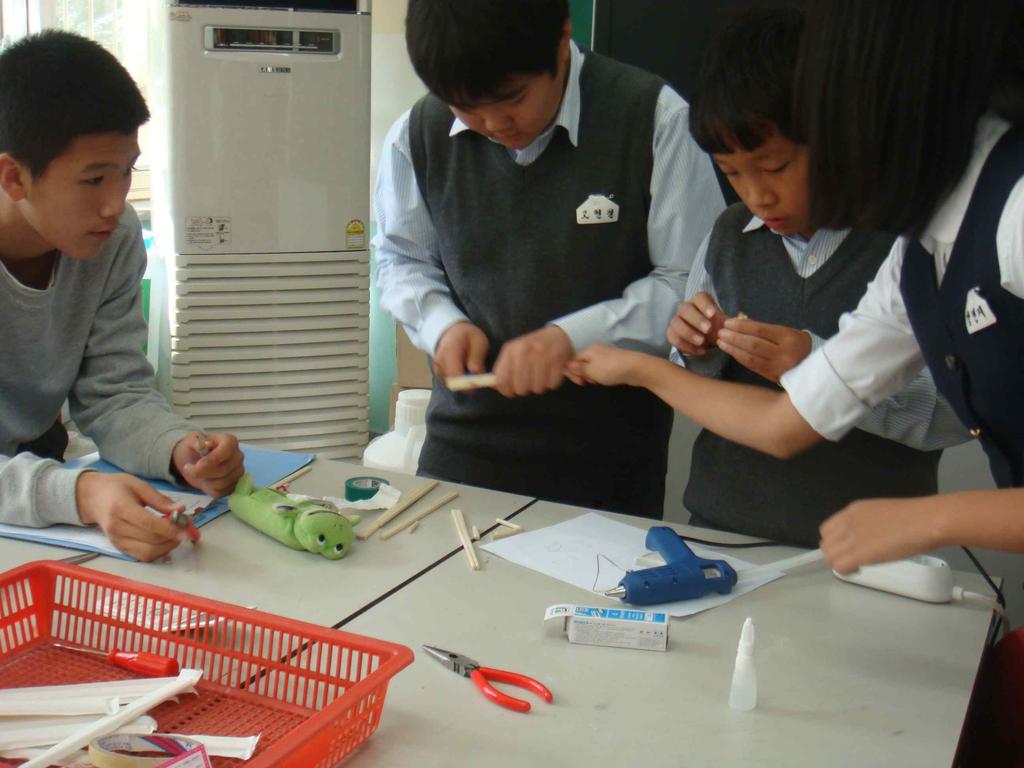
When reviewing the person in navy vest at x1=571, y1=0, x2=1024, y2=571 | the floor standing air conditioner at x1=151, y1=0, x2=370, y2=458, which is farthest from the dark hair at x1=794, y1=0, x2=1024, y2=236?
the floor standing air conditioner at x1=151, y1=0, x2=370, y2=458

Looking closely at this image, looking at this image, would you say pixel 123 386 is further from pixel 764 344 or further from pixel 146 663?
pixel 764 344

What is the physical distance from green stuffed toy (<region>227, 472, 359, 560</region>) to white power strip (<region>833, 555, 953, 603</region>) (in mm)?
635

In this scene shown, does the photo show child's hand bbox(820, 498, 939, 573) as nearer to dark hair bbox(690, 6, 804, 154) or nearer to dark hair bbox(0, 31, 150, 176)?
dark hair bbox(690, 6, 804, 154)

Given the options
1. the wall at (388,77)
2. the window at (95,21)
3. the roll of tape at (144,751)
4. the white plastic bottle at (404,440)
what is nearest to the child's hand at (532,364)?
the roll of tape at (144,751)

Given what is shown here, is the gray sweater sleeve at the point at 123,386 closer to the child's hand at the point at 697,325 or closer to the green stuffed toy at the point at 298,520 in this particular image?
the green stuffed toy at the point at 298,520

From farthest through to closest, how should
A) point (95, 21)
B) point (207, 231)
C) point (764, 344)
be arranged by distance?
1. point (95, 21)
2. point (207, 231)
3. point (764, 344)

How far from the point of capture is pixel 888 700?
3.61 ft

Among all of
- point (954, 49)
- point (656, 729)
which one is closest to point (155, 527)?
point (656, 729)

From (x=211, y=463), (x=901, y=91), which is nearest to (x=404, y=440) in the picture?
(x=211, y=463)

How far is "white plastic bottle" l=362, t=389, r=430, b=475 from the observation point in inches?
110

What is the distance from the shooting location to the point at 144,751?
36.1 inches

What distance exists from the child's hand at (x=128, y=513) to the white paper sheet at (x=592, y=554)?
1.39ft

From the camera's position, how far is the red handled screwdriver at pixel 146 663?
1.09 metres

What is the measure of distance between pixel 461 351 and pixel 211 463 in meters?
0.44
